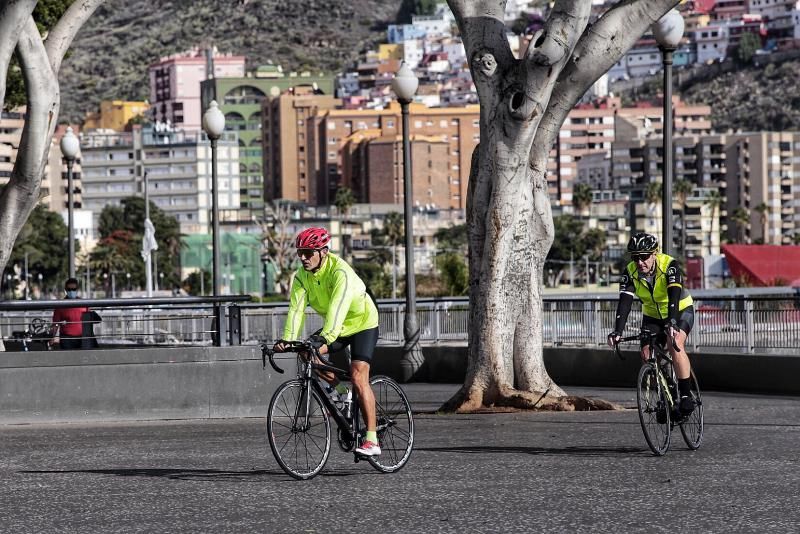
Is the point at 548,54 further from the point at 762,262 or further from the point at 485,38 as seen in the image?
the point at 762,262

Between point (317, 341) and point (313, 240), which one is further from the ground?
point (313, 240)

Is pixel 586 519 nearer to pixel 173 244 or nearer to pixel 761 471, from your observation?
pixel 761 471

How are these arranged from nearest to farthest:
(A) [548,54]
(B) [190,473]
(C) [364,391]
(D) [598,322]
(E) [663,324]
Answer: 1. (C) [364,391]
2. (B) [190,473]
3. (E) [663,324]
4. (A) [548,54]
5. (D) [598,322]

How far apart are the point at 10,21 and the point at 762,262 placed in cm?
7900

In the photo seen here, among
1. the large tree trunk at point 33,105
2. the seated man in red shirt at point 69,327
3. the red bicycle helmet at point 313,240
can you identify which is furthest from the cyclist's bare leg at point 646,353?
the large tree trunk at point 33,105

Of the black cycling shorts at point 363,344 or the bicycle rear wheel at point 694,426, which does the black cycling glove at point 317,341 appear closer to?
the black cycling shorts at point 363,344

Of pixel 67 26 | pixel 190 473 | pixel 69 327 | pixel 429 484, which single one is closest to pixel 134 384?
pixel 69 327

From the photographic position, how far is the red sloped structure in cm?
9281

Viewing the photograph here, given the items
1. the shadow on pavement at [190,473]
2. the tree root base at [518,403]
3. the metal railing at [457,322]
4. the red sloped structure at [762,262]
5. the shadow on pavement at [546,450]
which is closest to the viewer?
the shadow on pavement at [190,473]

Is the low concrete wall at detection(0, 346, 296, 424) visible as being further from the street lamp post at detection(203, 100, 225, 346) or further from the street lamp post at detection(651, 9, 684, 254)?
the street lamp post at detection(203, 100, 225, 346)

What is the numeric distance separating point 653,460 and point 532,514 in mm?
3234

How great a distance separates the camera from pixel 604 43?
18984 millimetres

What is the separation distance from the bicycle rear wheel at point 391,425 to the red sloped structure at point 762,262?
81124 millimetres

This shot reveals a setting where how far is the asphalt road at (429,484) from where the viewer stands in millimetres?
9516
